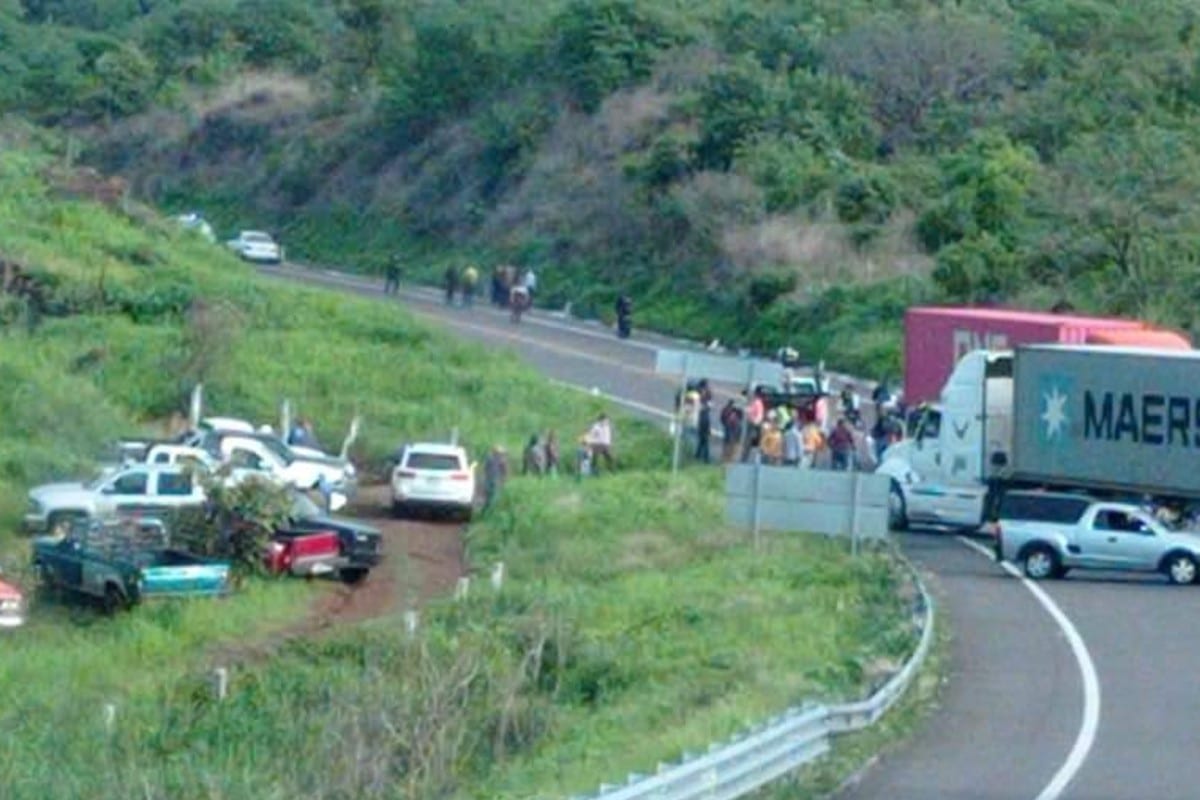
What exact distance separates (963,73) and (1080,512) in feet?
139

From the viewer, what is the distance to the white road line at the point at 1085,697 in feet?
77.0

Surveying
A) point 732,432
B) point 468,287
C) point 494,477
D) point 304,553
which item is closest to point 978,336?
point 732,432

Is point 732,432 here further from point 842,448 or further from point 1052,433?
point 1052,433

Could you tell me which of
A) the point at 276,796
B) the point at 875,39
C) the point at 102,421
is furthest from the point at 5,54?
the point at 276,796

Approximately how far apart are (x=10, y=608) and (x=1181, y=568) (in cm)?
1497

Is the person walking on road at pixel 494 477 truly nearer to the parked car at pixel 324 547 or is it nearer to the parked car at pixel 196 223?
the parked car at pixel 324 547

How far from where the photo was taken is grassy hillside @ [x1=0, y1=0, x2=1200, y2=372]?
68188 millimetres

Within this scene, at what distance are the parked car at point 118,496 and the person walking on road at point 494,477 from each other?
217 inches

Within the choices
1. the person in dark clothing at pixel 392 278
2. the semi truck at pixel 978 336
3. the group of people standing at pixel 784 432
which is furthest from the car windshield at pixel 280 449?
the person in dark clothing at pixel 392 278

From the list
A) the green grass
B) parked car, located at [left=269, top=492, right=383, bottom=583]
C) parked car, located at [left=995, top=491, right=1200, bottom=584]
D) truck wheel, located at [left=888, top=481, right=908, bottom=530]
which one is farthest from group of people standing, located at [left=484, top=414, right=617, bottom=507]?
parked car, located at [left=995, top=491, right=1200, bottom=584]

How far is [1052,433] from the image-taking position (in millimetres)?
45156

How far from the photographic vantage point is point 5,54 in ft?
360

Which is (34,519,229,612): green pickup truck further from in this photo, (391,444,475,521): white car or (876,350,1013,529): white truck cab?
(876,350,1013,529): white truck cab

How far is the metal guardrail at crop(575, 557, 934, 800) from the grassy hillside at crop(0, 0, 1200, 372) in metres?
38.1
